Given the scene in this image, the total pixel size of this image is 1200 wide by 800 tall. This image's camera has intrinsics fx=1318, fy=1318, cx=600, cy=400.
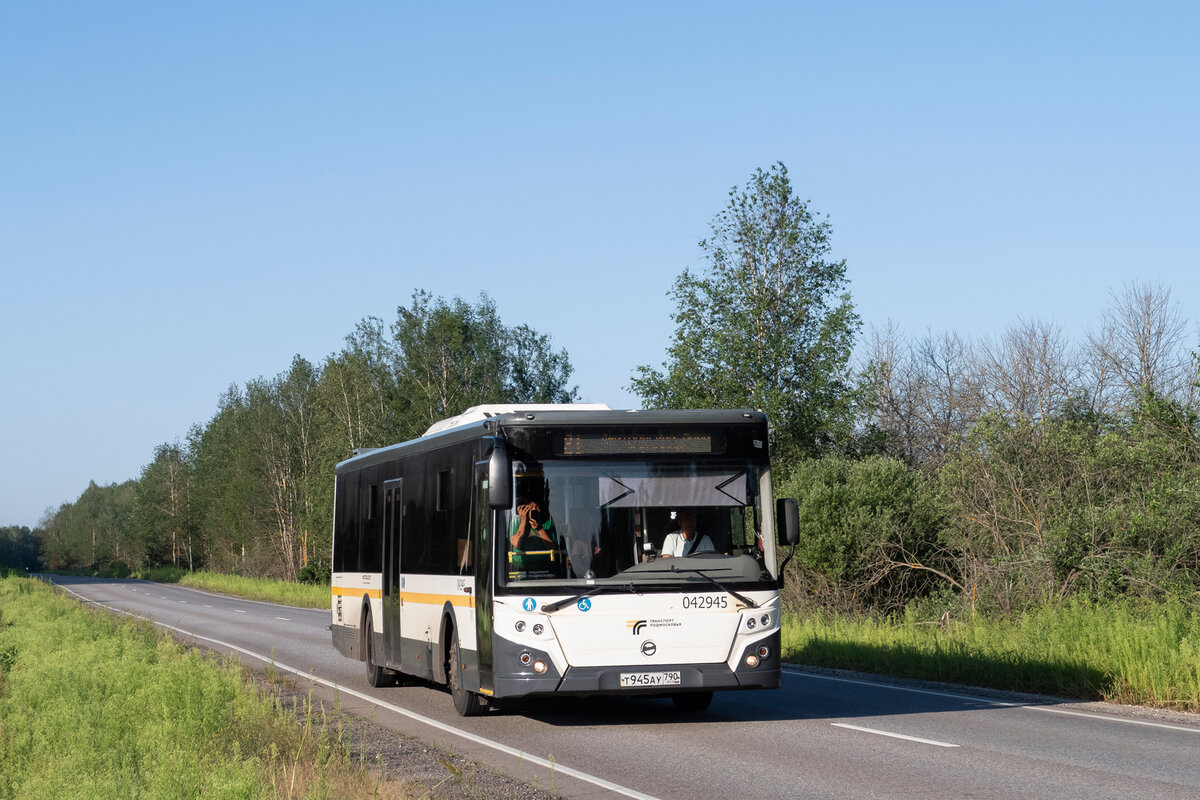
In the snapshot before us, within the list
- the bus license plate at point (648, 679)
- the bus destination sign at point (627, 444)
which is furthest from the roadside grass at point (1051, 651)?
the bus destination sign at point (627, 444)

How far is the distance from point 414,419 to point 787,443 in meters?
29.2

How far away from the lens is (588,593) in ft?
40.8

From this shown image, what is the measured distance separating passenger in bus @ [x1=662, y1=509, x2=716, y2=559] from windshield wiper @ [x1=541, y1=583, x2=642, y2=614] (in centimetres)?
48

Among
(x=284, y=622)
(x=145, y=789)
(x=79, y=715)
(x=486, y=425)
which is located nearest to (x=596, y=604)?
(x=486, y=425)

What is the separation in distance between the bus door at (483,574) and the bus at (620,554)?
0.07ft

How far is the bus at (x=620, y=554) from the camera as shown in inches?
488

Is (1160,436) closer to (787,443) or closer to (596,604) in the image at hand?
(596,604)

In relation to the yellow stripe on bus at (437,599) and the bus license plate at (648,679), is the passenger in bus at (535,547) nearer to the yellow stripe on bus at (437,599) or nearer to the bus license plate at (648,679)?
the yellow stripe on bus at (437,599)

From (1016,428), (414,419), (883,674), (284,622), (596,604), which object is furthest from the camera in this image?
(414,419)

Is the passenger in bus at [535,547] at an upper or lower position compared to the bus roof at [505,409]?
lower

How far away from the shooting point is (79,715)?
10672mm

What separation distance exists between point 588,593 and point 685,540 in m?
1.10

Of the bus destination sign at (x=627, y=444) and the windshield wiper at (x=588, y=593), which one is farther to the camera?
the bus destination sign at (x=627, y=444)

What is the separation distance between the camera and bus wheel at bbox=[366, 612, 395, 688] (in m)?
18.2
